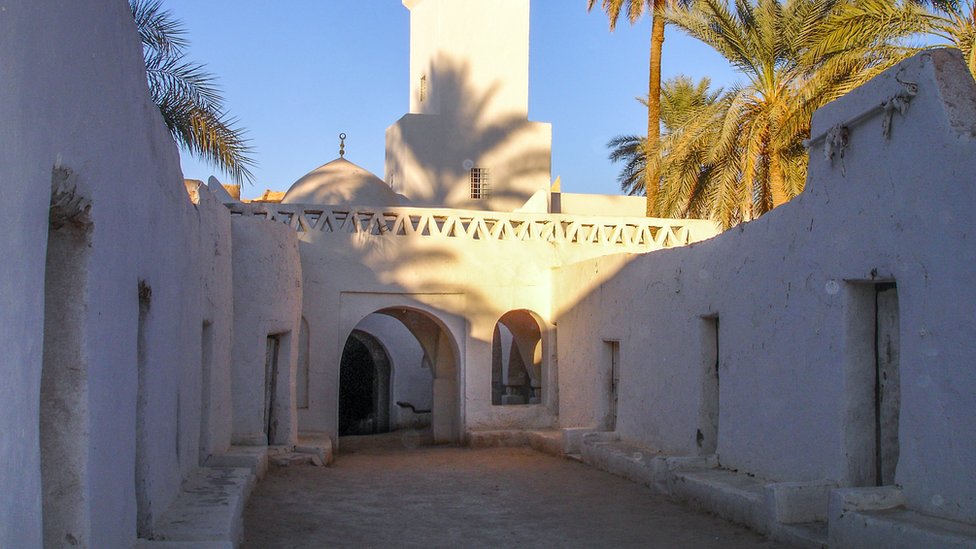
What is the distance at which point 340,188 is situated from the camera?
1945 centimetres

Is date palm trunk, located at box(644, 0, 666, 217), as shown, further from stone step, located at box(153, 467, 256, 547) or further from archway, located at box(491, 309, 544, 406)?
stone step, located at box(153, 467, 256, 547)

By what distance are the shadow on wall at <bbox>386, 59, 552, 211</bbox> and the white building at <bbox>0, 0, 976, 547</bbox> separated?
A: 366 cm

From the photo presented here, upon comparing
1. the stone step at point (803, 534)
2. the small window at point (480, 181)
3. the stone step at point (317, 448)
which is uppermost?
the small window at point (480, 181)

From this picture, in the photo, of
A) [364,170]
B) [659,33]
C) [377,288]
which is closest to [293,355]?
[377,288]

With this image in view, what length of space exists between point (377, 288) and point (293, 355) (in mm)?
2749

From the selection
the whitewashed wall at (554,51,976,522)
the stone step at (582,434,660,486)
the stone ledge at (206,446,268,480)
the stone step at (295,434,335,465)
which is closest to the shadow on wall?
the stone step at (295,434,335,465)

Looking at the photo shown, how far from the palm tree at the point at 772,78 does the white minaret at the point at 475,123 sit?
6.12 m

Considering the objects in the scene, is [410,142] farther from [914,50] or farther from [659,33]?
[914,50]

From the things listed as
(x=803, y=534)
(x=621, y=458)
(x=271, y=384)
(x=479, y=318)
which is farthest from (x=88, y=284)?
(x=479, y=318)

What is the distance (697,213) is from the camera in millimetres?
22188

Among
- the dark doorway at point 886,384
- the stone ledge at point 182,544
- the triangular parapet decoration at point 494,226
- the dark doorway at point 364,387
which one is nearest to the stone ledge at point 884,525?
the dark doorway at point 886,384

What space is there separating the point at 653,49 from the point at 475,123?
4.63m

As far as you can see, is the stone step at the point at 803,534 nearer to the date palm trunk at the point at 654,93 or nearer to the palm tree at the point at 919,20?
the palm tree at the point at 919,20

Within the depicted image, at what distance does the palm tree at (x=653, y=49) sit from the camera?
21.9 metres
